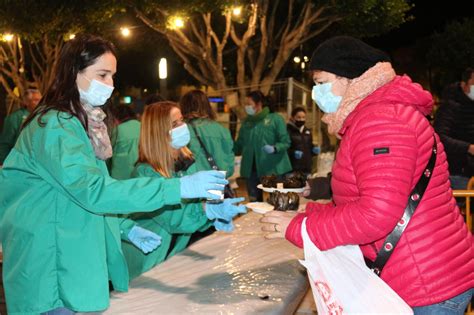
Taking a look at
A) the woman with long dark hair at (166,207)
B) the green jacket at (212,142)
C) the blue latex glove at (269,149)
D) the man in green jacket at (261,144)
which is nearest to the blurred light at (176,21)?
the man in green jacket at (261,144)

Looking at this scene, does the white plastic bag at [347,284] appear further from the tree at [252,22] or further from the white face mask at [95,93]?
the tree at [252,22]

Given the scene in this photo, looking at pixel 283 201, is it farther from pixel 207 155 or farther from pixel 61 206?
pixel 207 155

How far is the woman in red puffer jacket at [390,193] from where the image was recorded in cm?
200

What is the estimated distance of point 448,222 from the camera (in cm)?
217

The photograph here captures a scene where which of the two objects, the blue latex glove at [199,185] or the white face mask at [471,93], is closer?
the blue latex glove at [199,185]

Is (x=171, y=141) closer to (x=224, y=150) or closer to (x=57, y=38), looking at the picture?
(x=224, y=150)

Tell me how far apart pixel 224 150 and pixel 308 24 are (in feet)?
38.7

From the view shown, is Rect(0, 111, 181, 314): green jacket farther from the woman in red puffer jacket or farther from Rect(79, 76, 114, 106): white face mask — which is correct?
the woman in red puffer jacket

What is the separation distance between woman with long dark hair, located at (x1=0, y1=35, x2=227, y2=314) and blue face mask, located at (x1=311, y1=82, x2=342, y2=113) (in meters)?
0.62

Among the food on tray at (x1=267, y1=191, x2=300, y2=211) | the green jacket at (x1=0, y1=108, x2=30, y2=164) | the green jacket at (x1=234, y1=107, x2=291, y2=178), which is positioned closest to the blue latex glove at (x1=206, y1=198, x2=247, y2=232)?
the food on tray at (x1=267, y1=191, x2=300, y2=211)

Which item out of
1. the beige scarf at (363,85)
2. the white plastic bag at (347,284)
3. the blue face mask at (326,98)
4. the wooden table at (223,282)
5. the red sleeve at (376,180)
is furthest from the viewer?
the wooden table at (223,282)

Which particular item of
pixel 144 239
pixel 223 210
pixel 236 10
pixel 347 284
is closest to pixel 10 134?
pixel 144 239

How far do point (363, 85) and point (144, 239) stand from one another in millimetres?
1708

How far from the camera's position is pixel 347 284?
215cm
